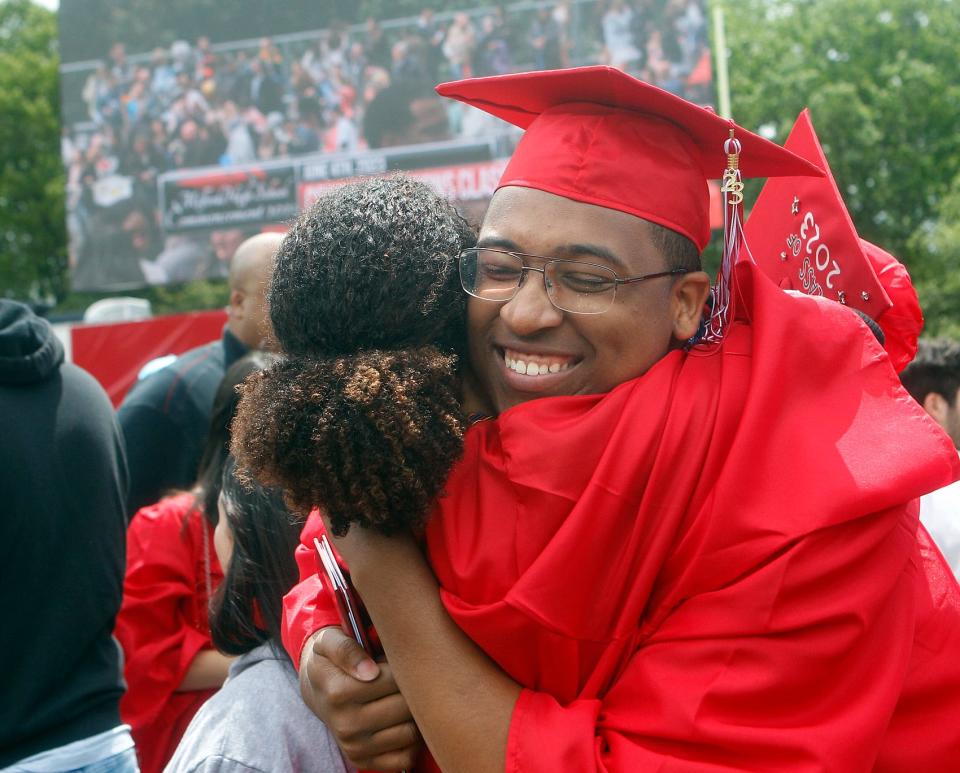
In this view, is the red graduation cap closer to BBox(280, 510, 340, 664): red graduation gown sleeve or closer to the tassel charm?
the tassel charm

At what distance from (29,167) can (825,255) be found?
108 feet

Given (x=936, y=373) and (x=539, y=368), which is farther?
(x=936, y=373)

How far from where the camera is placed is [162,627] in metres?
3.17

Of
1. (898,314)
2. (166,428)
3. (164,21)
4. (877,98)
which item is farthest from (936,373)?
(877,98)

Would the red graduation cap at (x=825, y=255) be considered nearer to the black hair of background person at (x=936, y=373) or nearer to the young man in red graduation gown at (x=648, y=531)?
the young man in red graduation gown at (x=648, y=531)

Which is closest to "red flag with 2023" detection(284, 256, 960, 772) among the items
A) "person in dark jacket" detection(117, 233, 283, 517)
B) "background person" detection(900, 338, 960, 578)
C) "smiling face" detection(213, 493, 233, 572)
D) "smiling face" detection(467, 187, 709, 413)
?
"smiling face" detection(467, 187, 709, 413)

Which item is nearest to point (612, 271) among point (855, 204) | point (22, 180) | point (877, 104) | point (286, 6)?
point (286, 6)

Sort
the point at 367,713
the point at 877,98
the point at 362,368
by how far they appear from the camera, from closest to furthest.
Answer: the point at 362,368, the point at 367,713, the point at 877,98

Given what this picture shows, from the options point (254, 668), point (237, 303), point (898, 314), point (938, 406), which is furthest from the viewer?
point (237, 303)

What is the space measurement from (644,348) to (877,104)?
25.7 m

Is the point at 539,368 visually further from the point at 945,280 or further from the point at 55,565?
the point at 945,280

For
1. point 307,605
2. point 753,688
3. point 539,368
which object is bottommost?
point 307,605

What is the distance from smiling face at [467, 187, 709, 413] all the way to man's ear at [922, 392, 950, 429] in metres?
2.57

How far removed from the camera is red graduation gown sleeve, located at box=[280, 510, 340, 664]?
1.95m
